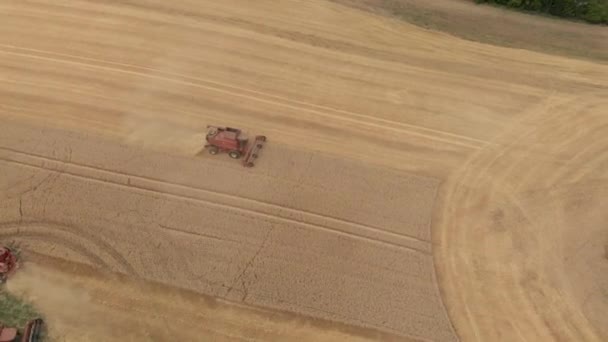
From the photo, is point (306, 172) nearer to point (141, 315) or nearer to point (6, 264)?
point (141, 315)

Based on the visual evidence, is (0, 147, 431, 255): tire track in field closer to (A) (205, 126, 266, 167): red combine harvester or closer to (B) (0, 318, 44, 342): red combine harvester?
(A) (205, 126, 266, 167): red combine harvester

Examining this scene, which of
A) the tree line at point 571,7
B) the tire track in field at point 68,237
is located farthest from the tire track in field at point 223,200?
the tree line at point 571,7

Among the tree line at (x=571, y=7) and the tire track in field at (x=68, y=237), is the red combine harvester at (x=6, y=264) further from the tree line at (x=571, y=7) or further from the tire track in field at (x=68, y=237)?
the tree line at (x=571, y=7)

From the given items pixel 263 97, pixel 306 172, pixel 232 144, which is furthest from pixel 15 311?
pixel 263 97

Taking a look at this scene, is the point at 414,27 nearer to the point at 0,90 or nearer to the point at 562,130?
the point at 562,130

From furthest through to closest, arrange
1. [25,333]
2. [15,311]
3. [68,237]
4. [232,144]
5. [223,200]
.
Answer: [232,144] → [223,200] → [68,237] → [15,311] → [25,333]

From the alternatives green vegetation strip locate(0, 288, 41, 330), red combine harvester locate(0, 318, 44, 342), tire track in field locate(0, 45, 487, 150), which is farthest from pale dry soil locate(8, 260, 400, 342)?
tire track in field locate(0, 45, 487, 150)
